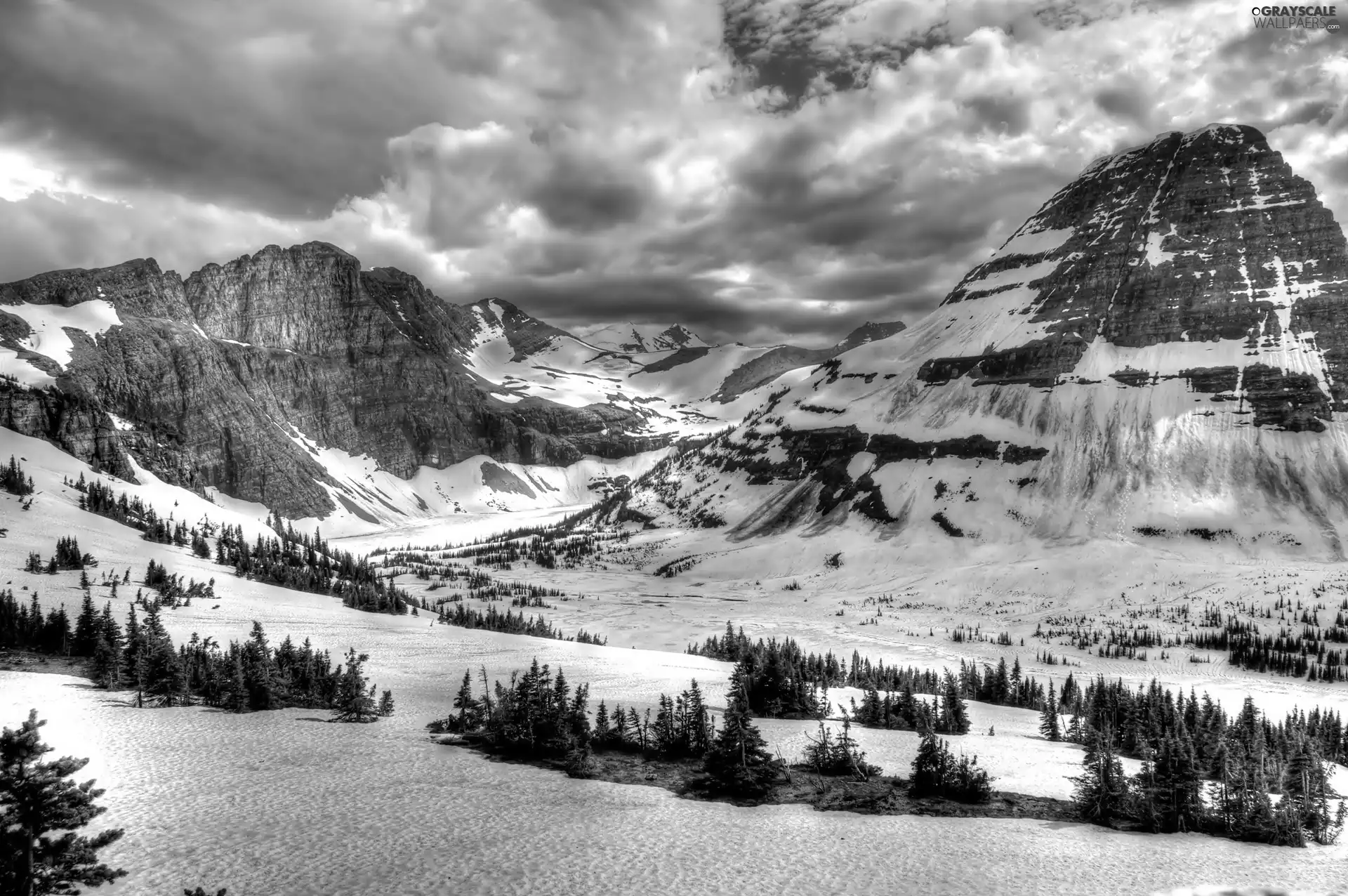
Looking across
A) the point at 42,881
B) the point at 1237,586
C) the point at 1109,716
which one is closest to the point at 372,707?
the point at 42,881

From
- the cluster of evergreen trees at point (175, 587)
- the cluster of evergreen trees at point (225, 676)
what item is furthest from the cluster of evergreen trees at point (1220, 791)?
the cluster of evergreen trees at point (175, 587)

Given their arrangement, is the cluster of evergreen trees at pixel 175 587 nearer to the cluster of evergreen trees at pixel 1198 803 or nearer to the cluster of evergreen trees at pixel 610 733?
the cluster of evergreen trees at pixel 610 733

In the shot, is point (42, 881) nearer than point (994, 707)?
Yes

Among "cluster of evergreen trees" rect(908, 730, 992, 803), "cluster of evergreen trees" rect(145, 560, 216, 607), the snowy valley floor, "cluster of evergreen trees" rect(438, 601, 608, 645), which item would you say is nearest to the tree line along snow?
"cluster of evergreen trees" rect(438, 601, 608, 645)

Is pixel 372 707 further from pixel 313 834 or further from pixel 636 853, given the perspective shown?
pixel 636 853

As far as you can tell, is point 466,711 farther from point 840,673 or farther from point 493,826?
point 840,673

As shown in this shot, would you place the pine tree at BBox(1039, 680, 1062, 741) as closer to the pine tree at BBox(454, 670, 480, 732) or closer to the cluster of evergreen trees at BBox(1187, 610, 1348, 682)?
the pine tree at BBox(454, 670, 480, 732)

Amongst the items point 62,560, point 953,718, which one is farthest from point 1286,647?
point 62,560
